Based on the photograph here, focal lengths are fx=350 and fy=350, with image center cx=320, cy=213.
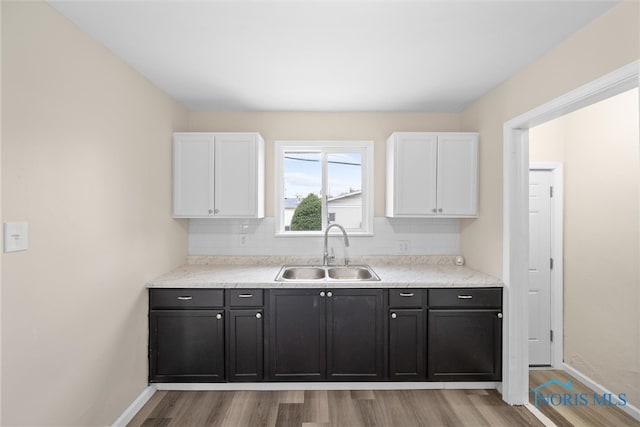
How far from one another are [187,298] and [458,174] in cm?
260

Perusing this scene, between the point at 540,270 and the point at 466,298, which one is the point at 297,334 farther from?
the point at 540,270

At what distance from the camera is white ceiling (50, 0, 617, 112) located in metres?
1.78

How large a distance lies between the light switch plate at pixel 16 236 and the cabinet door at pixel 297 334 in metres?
1.62

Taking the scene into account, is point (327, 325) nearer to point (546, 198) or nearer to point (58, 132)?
point (58, 132)

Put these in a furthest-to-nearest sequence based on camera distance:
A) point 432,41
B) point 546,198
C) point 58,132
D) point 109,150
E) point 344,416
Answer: point 546,198
point 344,416
point 109,150
point 432,41
point 58,132

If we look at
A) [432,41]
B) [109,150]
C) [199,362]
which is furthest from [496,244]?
[109,150]

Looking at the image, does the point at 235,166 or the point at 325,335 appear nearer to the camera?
the point at 325,335

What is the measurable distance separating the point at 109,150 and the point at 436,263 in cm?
304

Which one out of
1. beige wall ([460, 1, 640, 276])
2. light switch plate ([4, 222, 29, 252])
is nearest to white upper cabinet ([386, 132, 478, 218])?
beige wall ([460, 1, 640, 276])

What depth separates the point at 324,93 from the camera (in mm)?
3014

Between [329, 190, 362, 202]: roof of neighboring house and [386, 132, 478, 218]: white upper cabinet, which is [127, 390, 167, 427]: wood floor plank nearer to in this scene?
[329, 190, 362, 202]: roof of neighboring house

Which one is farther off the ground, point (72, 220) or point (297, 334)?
point (72, 220)

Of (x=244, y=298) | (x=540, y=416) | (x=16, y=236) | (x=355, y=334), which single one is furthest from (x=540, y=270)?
(x=16, y=236)

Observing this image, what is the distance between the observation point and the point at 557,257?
3.31 metres
